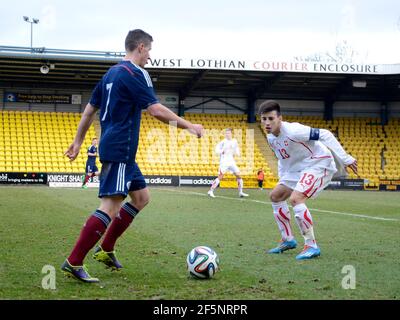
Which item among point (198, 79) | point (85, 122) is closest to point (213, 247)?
point (85, 122)

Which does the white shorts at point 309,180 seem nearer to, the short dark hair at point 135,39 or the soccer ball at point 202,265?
the soccer ball at point 202,265

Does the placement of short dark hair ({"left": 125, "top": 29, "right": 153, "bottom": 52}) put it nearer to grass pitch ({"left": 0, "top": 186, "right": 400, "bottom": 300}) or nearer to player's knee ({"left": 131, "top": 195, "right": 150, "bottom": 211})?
player's knee ({"left": 131, "top": 195, "right": 150, "bottom": 211})

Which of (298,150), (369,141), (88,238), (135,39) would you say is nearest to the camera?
(88,238)

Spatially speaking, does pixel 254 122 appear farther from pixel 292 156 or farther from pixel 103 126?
pixel 103 126

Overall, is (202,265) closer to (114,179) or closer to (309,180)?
(114,179)

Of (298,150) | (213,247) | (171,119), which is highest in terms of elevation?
(171,119)

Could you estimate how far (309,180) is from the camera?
746 centimetres

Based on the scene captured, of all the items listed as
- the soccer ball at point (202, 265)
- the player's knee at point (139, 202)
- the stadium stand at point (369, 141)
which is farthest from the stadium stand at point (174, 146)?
the soccer ball at point (202, 265)

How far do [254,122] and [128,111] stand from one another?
31.5 metres

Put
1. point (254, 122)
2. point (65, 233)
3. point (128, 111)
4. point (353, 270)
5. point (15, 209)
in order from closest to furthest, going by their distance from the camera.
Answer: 1. point (128, 111)
2. point (353, 270)
3. point (65, 233)
4. point (15, 209)
5. point (254, 122)

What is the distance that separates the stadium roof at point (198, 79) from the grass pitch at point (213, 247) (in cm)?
1916

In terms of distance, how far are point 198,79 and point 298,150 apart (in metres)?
26.0

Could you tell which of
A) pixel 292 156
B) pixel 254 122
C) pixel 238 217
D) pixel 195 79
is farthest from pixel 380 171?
pixel 292 156
